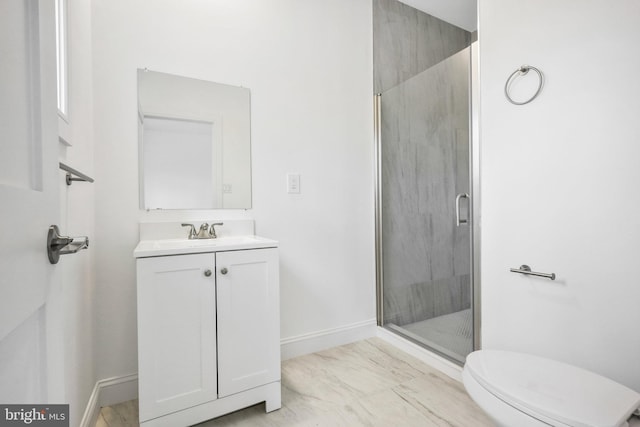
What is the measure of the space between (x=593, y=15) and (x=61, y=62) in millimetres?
2022

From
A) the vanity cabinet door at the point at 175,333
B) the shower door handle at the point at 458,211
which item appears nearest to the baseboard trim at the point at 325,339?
the vanity cabinet door at the point at 175,333

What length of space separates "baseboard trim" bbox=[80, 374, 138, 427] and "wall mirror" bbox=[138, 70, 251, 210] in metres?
0.91

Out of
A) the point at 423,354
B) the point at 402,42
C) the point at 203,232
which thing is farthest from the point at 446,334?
the point at 402,42

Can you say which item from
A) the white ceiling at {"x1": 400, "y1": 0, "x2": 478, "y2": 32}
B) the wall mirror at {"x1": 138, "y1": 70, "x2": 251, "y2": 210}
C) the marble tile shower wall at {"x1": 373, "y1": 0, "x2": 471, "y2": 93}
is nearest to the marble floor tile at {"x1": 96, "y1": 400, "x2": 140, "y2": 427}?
the wall mirror at {"x1": 138, "y1": 70, "x2": 251, "y2": 210}

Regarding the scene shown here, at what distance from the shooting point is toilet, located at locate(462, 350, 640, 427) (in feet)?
2.71

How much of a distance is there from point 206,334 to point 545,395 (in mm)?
1259

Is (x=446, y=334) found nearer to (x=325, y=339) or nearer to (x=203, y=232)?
(x=325, y=339)

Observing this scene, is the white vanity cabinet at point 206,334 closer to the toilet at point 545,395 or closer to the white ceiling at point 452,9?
the toilet at point 545,395

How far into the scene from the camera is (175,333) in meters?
1.29

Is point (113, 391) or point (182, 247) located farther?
point (113, 391)

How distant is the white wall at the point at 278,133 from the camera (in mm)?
1555

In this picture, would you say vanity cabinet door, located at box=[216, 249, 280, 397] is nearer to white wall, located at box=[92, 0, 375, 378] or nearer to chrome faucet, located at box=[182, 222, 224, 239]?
chrome faucet, located at box=[182, 222, 224, 239]

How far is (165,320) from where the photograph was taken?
127 cm

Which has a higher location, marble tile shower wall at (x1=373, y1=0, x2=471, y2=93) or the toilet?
marble tile shower wall at (x1=373, y1=0, x2=471, y2=93)
